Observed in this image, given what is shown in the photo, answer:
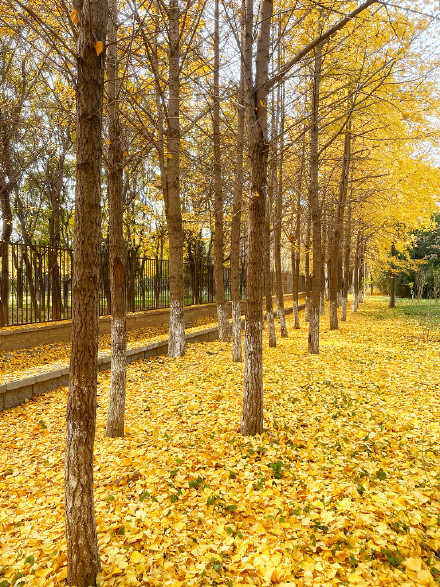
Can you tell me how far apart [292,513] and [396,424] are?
8.49 ft

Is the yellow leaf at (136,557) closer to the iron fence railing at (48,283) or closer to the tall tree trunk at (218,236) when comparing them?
the iron fence railing at (48,283)

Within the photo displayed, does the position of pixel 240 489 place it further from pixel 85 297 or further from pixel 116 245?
pixel 116 245

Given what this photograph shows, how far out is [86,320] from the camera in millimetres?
2432

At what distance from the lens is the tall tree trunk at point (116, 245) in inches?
177

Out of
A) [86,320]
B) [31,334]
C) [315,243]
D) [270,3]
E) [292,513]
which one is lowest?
[292,513]

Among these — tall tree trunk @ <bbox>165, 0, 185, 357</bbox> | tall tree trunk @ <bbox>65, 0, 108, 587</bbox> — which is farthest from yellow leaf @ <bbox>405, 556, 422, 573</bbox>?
tall tree trunk @ <bbox>165, 0, 185, 357</bbox>

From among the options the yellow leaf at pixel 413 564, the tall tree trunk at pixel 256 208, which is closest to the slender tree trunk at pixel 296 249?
the tall tree trunk at pixel 256 208

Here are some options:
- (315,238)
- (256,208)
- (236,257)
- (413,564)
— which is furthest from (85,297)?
(315,238)

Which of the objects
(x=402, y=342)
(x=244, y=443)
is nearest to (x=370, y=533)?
(x=244, y=443)

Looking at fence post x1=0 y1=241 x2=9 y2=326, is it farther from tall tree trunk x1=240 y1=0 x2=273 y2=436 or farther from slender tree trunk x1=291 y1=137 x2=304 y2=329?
slender tree trunk x1=291 y1=137 x2=304 y2=329

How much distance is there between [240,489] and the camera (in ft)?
11.8

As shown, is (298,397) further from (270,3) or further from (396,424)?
(270,3)

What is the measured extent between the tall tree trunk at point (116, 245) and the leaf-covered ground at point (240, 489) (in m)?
0.45

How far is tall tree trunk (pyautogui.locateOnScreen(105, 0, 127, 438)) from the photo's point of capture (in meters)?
4.48
